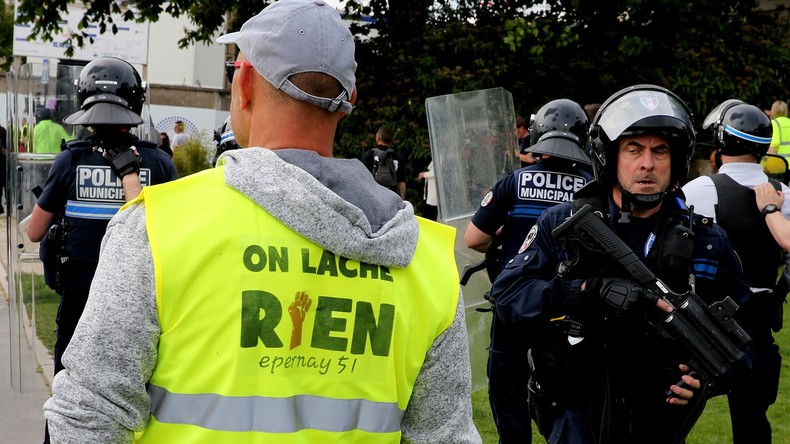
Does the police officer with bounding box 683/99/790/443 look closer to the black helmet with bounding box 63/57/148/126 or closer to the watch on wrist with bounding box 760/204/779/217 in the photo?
the watch on wrist with bounding box 760/204/779/217

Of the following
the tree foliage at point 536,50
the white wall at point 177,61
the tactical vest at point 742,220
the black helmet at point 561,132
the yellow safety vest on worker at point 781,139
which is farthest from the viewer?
the white wall at point 177,61

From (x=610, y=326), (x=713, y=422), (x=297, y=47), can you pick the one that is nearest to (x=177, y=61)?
(x=713, y=422)

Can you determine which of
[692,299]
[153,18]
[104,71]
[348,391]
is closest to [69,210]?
[104,71]

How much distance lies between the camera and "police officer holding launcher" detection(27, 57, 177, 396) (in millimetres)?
4973

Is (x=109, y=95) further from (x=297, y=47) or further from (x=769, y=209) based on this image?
(x=297, y=47)

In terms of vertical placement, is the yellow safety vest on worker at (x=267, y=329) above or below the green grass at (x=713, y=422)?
above

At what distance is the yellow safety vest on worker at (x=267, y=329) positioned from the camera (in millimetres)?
1841

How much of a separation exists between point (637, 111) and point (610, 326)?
798 millimetres

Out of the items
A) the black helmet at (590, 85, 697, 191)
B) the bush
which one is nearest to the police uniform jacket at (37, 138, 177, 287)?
the black helmet at (590, 85, 697, 191)

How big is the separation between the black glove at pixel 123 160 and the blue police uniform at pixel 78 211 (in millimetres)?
40

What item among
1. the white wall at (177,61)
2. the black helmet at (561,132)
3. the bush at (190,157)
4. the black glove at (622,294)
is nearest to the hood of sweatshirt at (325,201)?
the black glove at (622,294)

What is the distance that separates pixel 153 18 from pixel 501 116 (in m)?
10.8

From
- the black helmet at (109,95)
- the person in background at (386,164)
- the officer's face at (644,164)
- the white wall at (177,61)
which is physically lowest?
the white wall at (177,61)

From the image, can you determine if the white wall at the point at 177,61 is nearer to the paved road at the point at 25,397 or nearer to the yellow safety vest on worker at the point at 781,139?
the yellow safety vest on worker at the point at 781,139
